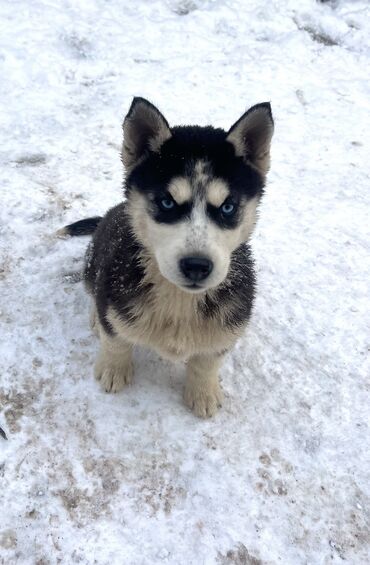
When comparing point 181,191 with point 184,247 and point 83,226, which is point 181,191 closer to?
point 184,247

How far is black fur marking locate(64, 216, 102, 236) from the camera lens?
5141 millimetres

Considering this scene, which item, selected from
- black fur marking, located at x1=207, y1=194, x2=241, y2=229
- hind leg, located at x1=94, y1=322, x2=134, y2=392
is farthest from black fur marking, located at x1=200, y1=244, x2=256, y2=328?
hind leg, located at x1=94, y1=322, x2=134, y2=392

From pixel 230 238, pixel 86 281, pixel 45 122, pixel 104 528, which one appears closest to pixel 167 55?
pixel 45 122

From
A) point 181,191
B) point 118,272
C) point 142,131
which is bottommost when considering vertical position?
point 118,272

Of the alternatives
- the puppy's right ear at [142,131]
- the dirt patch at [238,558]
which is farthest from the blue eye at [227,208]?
the dirt patch at [238,558]

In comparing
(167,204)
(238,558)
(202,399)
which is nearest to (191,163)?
(167,204)

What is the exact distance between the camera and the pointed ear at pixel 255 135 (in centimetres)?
333

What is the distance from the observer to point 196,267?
2943mm

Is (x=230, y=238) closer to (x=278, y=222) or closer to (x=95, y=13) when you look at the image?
(x=278, y=222)

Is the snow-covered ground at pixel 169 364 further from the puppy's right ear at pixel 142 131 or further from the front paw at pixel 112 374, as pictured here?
the puppy's right ear at pixel 142 131

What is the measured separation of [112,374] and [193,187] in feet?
5.86

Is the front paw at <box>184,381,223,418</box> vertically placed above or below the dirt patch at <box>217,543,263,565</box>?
above

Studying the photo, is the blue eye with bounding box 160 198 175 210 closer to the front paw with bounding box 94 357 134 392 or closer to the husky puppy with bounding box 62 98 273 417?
the husky puppy with bounding box 62 98 273 417

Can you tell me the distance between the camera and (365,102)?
330 inches
